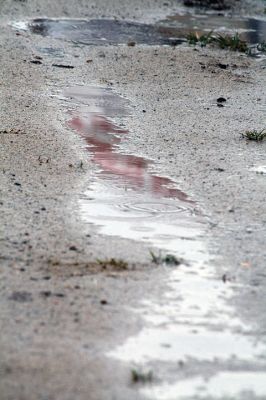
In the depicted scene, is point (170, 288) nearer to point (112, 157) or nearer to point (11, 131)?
point (112, 157)

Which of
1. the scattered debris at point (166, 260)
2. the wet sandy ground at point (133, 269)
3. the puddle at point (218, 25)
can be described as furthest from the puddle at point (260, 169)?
the puddle at point (218, 25)

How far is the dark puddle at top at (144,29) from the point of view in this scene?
1194 cm

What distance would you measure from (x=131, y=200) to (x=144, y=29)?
6912 millimetres

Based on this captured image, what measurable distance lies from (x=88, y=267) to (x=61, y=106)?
147 inches

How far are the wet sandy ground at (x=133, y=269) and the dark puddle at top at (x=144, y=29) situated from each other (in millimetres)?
2858

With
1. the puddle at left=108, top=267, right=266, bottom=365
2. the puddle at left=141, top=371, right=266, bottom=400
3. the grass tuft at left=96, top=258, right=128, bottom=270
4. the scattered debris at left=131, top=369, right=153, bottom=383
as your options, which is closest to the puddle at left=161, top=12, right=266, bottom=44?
the grass tuft at left=96, top=258, right=128, bottom=270

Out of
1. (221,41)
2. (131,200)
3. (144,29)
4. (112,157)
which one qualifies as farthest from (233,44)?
(131,200)

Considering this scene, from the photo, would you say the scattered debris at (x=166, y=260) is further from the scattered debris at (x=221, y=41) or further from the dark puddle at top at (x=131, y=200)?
the scattered debris at (x=221, y=41)

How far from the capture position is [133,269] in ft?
16.1

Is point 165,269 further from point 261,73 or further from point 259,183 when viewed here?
point 261,73

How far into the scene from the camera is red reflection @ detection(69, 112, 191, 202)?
6371 millimetres

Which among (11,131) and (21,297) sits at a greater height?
(21,297)

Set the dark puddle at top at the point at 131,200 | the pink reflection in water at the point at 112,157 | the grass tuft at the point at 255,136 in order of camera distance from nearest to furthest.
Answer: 1. the dark puddle at top at the point at 131,200
2. the pink reflection in water at the point at 112,157
3. the grass tuft at the point at 255,136

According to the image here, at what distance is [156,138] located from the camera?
7.61 metres
